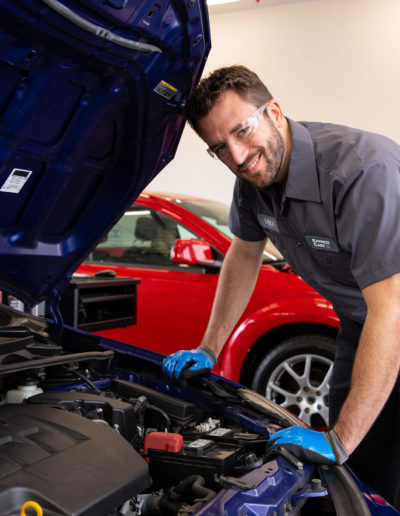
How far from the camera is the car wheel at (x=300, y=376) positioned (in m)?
3.05

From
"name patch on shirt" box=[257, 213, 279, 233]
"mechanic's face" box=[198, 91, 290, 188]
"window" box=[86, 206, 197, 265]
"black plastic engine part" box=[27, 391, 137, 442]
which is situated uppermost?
"mechanic's face" box=[198, 91, 290, 188]

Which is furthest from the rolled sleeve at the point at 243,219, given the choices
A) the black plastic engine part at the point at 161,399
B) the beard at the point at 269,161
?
the black plastic engine part at the point at 161,399

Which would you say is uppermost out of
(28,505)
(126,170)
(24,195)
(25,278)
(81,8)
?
(81,8)

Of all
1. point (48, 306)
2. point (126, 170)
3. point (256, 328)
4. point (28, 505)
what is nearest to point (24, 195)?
point (126, 170)

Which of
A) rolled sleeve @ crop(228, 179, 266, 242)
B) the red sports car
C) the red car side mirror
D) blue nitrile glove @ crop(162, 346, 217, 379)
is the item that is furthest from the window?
blue nitrile glove @ crop(162, 346, 217, 379)

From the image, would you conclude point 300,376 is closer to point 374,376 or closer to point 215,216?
point 215,216

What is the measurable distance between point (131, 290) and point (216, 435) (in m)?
1.08

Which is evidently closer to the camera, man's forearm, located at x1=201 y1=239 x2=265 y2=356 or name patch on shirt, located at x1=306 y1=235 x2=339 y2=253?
name patch on shirt, located at x1=306 y1=235 x2=339 y2=253

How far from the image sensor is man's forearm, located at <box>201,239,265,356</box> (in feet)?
6.84

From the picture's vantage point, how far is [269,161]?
172 centimetres

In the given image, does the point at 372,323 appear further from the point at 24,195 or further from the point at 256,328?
the point at 256,328

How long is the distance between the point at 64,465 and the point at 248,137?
1114 millimetres

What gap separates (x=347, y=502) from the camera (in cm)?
124

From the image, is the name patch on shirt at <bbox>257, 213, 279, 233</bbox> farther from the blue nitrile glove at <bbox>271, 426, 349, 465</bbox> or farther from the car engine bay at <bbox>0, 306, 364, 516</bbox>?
the blue nitrile glove at <bbox>271, 426, 349, 465</bbox>
